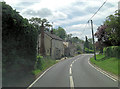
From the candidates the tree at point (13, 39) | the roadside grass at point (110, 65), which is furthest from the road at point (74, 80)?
the tree at point (13, 39)

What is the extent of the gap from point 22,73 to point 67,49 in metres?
59.4

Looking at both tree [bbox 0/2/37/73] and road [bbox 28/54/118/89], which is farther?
road [bbox 28/54/118/89]

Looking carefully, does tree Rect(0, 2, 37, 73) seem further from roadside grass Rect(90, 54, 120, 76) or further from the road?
roadside grass Rect(90, 54, 120, 76)

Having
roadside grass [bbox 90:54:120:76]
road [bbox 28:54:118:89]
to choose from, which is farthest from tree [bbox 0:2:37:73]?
roadside grass [bbox 90:54:120:76]

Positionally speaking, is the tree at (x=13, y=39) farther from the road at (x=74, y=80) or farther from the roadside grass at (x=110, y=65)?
the roadside grass at (x=110, y=65)

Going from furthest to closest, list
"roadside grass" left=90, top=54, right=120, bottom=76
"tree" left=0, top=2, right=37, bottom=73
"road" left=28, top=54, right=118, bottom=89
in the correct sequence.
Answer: "roadside grass" left=90, top=54, right=120, bottom=76 → "road" left=28, top=54, right=118, bottom=89 → "tree" left=0, top=2, right=37, bottom=73

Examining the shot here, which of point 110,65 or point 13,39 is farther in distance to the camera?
point 110,65

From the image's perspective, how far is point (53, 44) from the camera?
50.0m

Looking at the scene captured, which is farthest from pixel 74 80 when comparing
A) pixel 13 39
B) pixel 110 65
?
pixel 110 65

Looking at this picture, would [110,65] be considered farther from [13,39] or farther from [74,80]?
[13,39]

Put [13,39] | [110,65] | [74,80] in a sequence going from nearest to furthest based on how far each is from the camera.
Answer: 1. [13,39]
2. [74,80]
3. [110,65]

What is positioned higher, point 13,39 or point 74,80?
point 13,39

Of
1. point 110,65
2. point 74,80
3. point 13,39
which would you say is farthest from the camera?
point 110,65

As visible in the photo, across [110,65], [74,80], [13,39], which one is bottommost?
[110,65]
